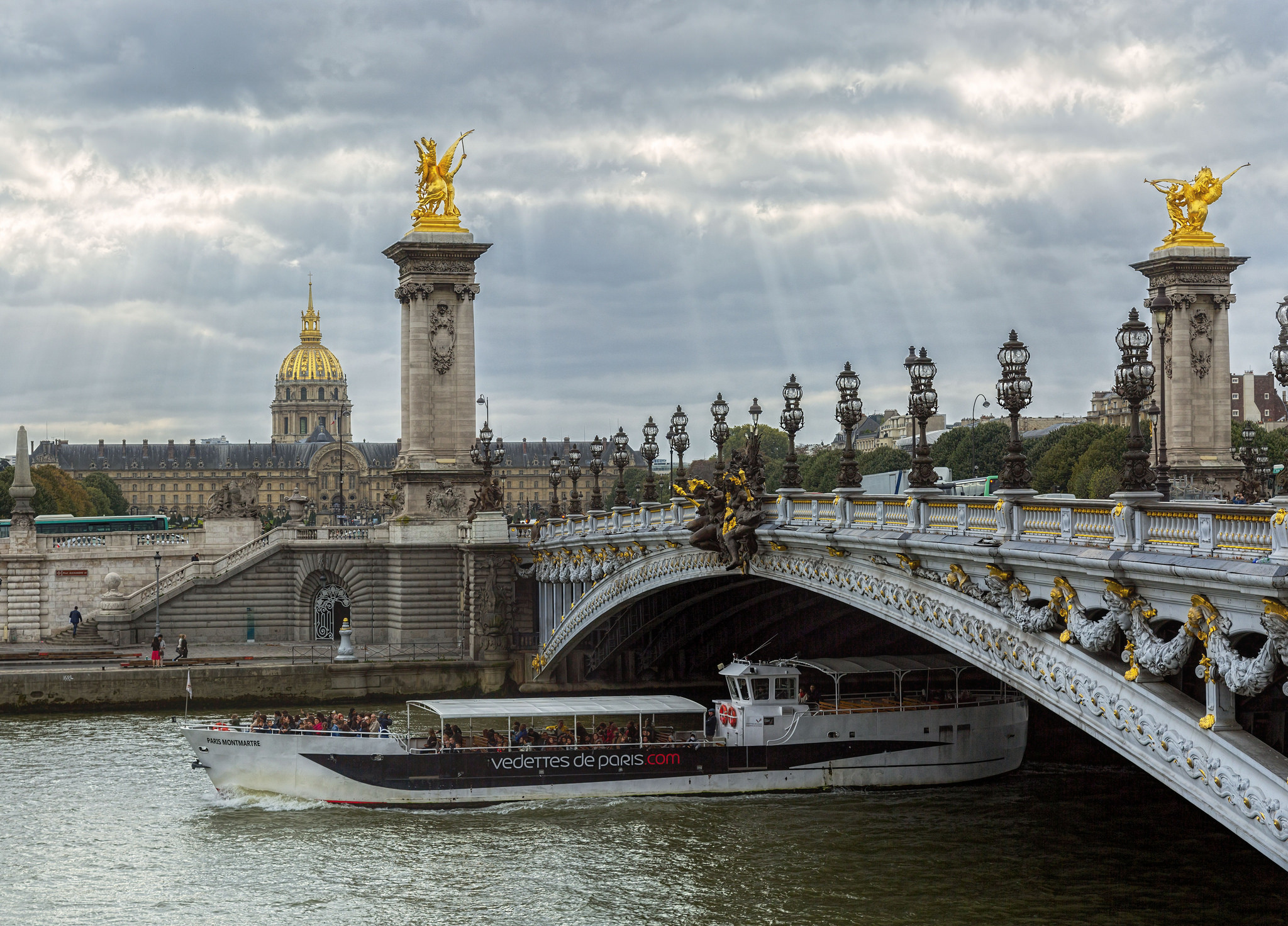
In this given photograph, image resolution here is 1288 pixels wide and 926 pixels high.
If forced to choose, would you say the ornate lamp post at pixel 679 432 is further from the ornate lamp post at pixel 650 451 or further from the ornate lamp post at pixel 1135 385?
the ornate lamp post at pixel 1135 385


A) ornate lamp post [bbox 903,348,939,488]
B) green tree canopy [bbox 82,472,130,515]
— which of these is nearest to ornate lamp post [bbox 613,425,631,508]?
ornate lamp post [bbox 903,348,939,488]

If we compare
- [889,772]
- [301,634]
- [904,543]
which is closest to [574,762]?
[889,772]

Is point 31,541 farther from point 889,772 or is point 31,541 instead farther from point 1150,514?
point 1150,514

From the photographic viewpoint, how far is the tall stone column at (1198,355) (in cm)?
6956

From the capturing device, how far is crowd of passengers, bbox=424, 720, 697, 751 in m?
40.1

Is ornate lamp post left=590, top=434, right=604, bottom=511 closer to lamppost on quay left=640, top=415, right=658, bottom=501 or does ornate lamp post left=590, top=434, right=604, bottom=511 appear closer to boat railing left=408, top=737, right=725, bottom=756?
lamppost on quay left=640, top=415, right=658, bottom=501

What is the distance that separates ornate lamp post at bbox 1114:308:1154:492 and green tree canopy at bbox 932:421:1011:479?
81956mm

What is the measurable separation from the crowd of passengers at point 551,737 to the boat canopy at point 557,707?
44 cm

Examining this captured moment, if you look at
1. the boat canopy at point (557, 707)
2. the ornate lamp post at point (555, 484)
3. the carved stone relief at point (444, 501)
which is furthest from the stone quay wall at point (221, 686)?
the boat canopy at point (557, 707)

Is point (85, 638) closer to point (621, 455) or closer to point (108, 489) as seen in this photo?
point (621, 455)


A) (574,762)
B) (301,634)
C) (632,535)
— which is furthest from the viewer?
(301,634)

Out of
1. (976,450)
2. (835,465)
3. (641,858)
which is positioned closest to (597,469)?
(641,858)

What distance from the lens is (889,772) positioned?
131 feet

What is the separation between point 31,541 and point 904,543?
52.4 metres
